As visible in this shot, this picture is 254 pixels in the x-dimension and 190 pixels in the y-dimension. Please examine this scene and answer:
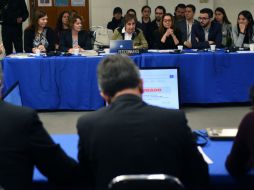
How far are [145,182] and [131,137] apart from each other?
18 centimetres

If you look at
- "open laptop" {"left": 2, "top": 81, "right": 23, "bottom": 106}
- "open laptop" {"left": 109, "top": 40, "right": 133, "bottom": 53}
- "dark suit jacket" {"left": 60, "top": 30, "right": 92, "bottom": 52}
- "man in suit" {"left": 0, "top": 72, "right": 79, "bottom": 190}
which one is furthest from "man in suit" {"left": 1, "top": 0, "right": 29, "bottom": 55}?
"man in suit" {"left": 0, "top": 72, "right": 79, "bottom": 190}

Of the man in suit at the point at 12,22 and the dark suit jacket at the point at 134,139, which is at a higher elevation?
the man in suit at the point at 12,22

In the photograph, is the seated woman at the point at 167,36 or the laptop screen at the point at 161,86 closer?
the laptop screen at the point at 161,86

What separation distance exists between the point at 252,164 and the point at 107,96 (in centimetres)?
63

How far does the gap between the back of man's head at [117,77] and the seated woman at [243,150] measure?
0.45m

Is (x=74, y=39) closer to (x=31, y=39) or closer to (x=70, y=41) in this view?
(x=70, y=41)

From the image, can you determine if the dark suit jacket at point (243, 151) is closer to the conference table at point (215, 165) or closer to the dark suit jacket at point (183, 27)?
the conference table at point (215, 165)

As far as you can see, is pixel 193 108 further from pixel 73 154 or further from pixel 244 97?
pixel 73 154

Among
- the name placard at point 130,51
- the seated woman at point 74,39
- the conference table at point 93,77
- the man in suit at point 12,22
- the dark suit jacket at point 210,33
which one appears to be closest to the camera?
the conference table at point 93,77

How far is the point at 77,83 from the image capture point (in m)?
5.21

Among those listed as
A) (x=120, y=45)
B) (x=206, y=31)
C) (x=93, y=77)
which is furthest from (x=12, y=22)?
(x=206, y=31)

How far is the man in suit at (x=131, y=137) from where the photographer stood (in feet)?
5.21

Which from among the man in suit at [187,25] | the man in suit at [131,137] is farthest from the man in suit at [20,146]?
the man in suit at [187,25]

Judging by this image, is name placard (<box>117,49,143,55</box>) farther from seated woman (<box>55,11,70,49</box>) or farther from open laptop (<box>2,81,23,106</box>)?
open laptop (<box>2,81,23,106</box>)
